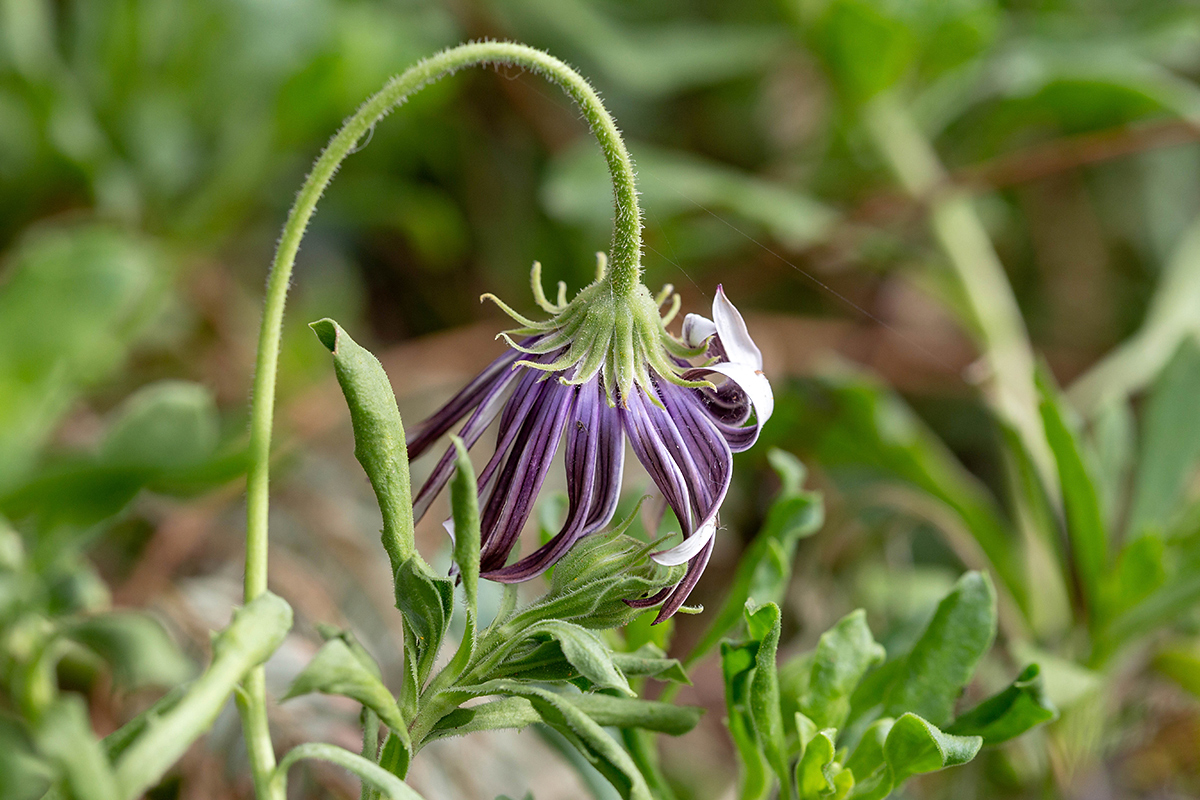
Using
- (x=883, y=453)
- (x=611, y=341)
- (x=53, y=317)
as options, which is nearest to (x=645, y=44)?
(x=883, y=453)

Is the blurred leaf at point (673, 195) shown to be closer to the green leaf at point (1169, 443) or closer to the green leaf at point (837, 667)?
the green leaf at point (1169, 443)

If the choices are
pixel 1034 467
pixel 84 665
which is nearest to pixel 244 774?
pixel 84 665

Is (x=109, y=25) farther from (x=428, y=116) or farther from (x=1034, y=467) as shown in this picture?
(x=1034, y=467)

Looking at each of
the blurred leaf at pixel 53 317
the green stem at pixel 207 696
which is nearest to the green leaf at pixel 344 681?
the green stem at pixel 207 696

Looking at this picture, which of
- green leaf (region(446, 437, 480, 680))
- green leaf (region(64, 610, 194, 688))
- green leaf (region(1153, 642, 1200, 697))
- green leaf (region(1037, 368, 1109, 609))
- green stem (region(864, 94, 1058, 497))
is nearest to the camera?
green leaf (region(446, 437, 480, 680))

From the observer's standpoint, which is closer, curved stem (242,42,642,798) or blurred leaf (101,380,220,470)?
curved stem (242,42,642,798)

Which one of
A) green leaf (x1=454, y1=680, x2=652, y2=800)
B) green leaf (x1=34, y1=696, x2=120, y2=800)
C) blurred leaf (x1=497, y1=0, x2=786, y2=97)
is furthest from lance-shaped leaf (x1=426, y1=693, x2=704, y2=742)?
blurred leaf (x1=497, y1=0, x2=786, y2=97)

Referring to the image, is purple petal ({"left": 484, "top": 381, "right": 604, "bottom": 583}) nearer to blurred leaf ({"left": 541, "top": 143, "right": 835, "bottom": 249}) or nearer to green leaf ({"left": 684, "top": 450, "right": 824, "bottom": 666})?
green leaf ({"left": 684, "top": 450, "right": 824, "bottom": 666})
